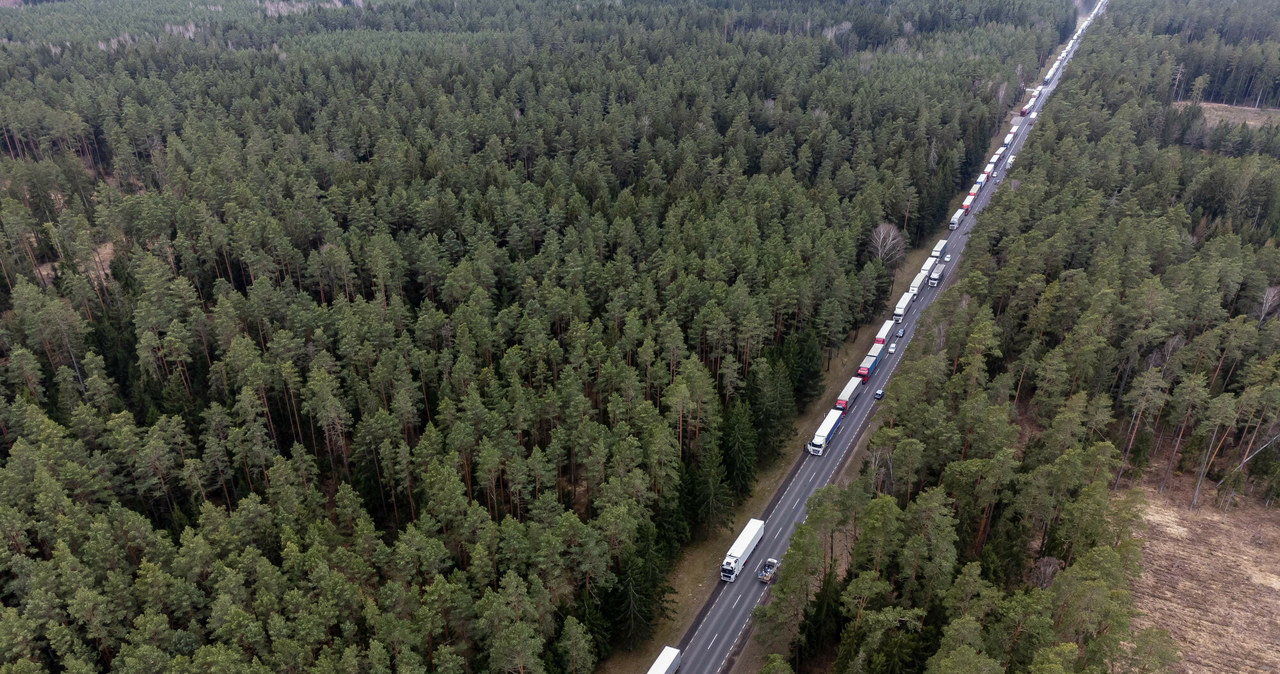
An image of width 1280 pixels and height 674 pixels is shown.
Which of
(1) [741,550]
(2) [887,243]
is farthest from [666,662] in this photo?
(2) [887,243]

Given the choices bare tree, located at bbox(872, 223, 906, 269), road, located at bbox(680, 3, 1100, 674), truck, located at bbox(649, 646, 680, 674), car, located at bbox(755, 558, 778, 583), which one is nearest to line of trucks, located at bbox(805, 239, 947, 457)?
road, located at bbox(680, 3, 1100, 674)

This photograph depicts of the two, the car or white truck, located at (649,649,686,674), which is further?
the car

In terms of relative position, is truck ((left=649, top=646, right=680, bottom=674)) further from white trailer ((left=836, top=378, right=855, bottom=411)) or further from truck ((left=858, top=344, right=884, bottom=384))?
truck ((left=858, top=344, right=884, bottom=384))

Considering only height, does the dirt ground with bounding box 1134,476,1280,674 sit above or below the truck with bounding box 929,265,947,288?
below

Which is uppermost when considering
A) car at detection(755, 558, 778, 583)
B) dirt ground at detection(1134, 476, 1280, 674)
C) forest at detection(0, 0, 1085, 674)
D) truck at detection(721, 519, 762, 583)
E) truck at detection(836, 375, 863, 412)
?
forest at detection(0, 0, 1085, 674)

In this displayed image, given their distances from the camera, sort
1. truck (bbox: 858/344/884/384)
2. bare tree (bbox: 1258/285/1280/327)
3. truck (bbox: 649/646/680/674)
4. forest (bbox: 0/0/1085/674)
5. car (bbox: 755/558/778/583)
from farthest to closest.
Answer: truck (bbox: 858/344/884/384) < bare tree (bbox: 1258/285/1280/327) < car (bbox: 755/558/778/583) < truck (bbox: 649/646/680/674) < forest (bbox: 0/0/1085/674)

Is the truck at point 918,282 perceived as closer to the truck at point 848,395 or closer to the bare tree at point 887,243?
the bare tree at point 887,243

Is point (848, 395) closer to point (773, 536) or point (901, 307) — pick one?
point (773, 536)

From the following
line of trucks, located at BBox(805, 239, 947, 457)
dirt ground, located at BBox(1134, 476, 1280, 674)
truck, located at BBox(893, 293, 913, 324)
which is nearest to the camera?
dirt ground, located at BBox(1134, 476, 1280, 674)
